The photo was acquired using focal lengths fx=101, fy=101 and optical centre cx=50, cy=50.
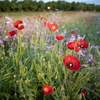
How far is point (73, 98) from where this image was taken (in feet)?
3.88

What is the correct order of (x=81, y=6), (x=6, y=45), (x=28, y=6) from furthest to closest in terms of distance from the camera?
1. (x=81, y=6)
2. (x=28, y=6)
3. (x=6, y=45)

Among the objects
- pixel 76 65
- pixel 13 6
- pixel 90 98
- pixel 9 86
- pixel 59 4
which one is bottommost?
pixel 90 98

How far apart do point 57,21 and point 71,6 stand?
26.7m

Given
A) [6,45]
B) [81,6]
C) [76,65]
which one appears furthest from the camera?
[81,6]

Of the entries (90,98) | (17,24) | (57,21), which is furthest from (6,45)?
(57,21)

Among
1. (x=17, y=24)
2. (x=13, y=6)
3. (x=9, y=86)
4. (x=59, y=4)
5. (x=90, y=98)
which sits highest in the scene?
(x=59, y=4)

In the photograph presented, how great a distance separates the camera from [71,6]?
28.8 metres

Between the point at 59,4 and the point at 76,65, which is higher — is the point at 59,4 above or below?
above

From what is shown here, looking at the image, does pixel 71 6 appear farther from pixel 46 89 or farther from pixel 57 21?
pixel 46 89

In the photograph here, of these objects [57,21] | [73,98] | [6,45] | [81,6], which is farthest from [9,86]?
[81,6]

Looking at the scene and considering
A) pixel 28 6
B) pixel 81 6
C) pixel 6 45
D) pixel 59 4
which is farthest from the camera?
pixel 81 6

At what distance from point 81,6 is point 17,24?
30335 mm

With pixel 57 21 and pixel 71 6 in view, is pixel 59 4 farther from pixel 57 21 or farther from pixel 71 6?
pixel 57 21

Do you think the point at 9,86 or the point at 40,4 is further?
the point at 40,4
